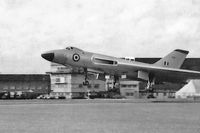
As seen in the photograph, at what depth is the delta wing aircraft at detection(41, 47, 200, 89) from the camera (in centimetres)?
5847

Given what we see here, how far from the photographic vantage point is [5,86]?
160 metres

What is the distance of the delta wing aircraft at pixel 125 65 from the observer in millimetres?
58469

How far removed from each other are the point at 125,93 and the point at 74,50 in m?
84.9

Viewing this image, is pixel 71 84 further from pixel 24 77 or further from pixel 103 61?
pixel 103 61

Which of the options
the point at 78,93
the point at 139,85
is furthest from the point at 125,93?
the point at 78,93

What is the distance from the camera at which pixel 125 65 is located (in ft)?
199

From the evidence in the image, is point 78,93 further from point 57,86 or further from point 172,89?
point 172,89

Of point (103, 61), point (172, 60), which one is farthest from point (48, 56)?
point (172, 60)

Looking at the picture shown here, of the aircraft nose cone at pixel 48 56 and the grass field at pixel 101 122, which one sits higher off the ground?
the aircraft nose cone at pixel 48 56

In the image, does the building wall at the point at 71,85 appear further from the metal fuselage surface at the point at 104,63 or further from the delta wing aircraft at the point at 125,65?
the metal fuselage surface at the point at 104,63

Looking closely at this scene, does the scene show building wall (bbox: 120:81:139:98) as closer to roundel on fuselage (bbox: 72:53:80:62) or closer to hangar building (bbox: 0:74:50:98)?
hangar building (bbox: 0:74:50:98)

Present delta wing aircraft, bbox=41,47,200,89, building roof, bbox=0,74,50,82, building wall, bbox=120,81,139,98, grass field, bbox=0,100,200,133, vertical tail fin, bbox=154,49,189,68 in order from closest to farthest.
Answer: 1. grass field, bbox=0,100,200,133
2. delta wing aircraft, bbox=41,47,200,89
3. vertical tail fin, bbox=154,49,189,68
4. building wall, bbox=120,81,139,98
5. building roof, bbox=0,74,50,82

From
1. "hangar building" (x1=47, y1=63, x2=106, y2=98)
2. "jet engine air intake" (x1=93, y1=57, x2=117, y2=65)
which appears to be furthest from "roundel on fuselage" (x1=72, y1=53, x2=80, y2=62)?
"hangar building" (x1=47, y1=63, x2=106, y2=98)

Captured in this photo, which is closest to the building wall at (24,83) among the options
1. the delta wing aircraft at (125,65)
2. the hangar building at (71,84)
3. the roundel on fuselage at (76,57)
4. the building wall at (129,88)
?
the hangar building at (71,84)
